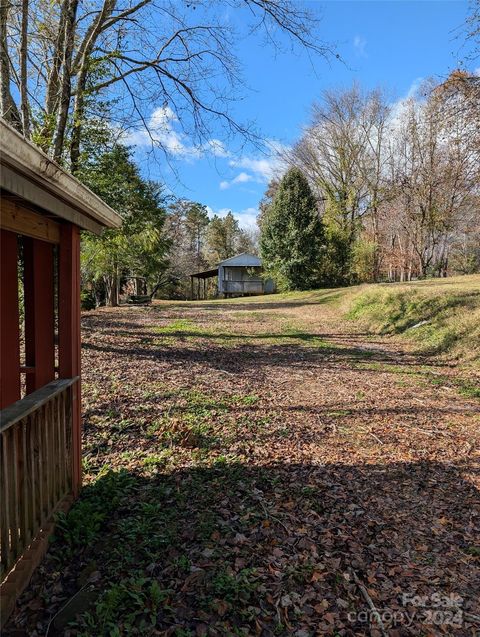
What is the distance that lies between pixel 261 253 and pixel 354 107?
12.1 m

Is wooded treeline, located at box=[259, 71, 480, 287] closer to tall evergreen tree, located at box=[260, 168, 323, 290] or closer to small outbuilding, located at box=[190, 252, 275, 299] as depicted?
tall evergreen tree, located at box=[260, 168, 323, 290]

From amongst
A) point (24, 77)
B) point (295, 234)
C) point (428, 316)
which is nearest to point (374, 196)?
point (295, 234)

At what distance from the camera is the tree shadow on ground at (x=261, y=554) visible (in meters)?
2.02

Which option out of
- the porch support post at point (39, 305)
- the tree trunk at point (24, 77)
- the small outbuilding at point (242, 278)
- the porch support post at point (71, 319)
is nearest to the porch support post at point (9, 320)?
the porch support post at point (39, 305)

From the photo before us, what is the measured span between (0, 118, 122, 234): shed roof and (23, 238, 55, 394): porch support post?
0.43 m

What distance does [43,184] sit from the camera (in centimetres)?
203

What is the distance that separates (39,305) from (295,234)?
20.6m

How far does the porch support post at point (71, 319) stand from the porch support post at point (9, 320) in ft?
1.21

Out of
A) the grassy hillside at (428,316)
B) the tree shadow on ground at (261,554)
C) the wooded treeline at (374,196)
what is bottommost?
the tree shadow on ground at (261,554)

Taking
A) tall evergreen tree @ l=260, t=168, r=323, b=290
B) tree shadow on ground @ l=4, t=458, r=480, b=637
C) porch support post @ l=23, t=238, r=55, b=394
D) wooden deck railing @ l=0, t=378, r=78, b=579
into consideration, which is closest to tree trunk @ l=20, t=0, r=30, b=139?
porch support post @ l=23, t=238, r=55, b=394

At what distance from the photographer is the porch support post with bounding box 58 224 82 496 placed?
2801mm

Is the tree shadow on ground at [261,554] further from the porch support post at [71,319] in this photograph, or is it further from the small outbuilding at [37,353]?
the porch support post at [71,319]

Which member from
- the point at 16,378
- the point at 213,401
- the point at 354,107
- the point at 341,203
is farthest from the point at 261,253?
the point at 16,378

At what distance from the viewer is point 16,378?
3004 mm
